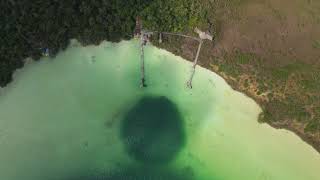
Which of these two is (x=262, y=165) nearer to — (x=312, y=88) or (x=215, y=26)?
(x=312, y=88)

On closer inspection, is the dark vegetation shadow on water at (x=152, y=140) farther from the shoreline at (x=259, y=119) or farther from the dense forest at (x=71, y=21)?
the dense forest at (x=71, y=21)

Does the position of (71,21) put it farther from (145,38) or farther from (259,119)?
(259,119)

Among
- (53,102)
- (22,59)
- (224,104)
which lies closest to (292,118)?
(224,104)

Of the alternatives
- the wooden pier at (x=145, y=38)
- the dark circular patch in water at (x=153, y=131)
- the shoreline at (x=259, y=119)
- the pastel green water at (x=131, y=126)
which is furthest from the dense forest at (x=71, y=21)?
the dark circular patch in water at (x=153, y=131)

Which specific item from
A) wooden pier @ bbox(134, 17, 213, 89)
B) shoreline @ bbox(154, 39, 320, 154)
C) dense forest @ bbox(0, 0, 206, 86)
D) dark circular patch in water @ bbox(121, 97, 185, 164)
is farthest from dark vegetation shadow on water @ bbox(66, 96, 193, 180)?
dense forest @ bbox(0, 0, 206, 86)

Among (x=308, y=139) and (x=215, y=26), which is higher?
(x=215, y=26)

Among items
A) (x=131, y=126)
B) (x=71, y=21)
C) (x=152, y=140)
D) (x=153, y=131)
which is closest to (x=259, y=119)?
(x=153, y=131)

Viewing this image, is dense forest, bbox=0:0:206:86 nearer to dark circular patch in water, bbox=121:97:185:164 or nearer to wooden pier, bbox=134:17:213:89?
wooden pier, bbox=134:17:213:89
